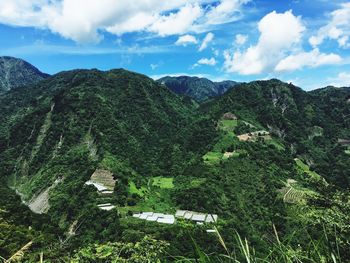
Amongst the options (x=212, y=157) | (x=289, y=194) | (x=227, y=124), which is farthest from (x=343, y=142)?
(x=289, y=194)

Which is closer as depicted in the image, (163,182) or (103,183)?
(103,183)

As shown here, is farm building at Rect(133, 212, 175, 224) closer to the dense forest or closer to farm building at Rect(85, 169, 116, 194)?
the dense forest

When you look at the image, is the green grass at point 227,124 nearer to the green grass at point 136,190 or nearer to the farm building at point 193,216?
the green grass at point 136,190

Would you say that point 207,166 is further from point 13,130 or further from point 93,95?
point 13,130

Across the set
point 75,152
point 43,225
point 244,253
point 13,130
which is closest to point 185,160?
point 75,152

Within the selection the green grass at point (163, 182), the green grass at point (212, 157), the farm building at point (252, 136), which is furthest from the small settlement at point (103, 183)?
the farm building at point (252, 136)

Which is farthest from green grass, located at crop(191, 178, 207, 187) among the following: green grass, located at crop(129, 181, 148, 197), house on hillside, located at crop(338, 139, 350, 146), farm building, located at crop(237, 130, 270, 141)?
house on hillside, located at crop(338, 139, 350, 146)

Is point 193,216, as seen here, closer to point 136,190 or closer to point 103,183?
point 136,190
